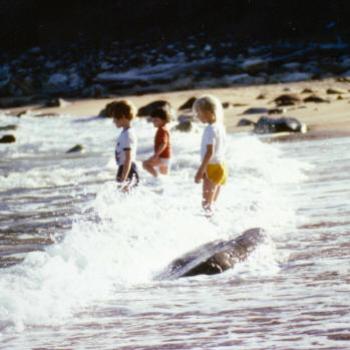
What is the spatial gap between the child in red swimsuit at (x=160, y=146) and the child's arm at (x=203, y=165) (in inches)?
53.4

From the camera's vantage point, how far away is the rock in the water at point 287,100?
26.8 metres

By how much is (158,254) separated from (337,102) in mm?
17975

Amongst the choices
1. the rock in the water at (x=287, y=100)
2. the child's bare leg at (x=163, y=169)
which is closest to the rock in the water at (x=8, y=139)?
the rock in the water at (x=287, y=100)

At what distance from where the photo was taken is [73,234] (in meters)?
7.86

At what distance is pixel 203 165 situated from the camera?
30.4 ft

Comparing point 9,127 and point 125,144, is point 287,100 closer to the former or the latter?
point 9,127

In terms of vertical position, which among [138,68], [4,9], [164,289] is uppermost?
[4,9]

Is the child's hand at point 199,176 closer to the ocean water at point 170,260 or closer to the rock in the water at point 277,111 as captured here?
the ocean water at point 170,260

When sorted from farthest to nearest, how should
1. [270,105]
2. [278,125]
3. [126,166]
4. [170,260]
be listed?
[270,105] < [278,125] < [126,166] < [170,260]

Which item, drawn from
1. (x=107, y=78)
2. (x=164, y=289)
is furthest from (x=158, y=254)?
(x=107, y=78)

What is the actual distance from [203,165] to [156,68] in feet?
108

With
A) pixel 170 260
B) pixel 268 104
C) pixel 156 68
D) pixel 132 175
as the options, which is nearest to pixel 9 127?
pixel 268 104

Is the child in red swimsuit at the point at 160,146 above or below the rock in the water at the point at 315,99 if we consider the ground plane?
below

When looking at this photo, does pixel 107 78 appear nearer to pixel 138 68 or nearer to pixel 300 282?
pixel 138 68
